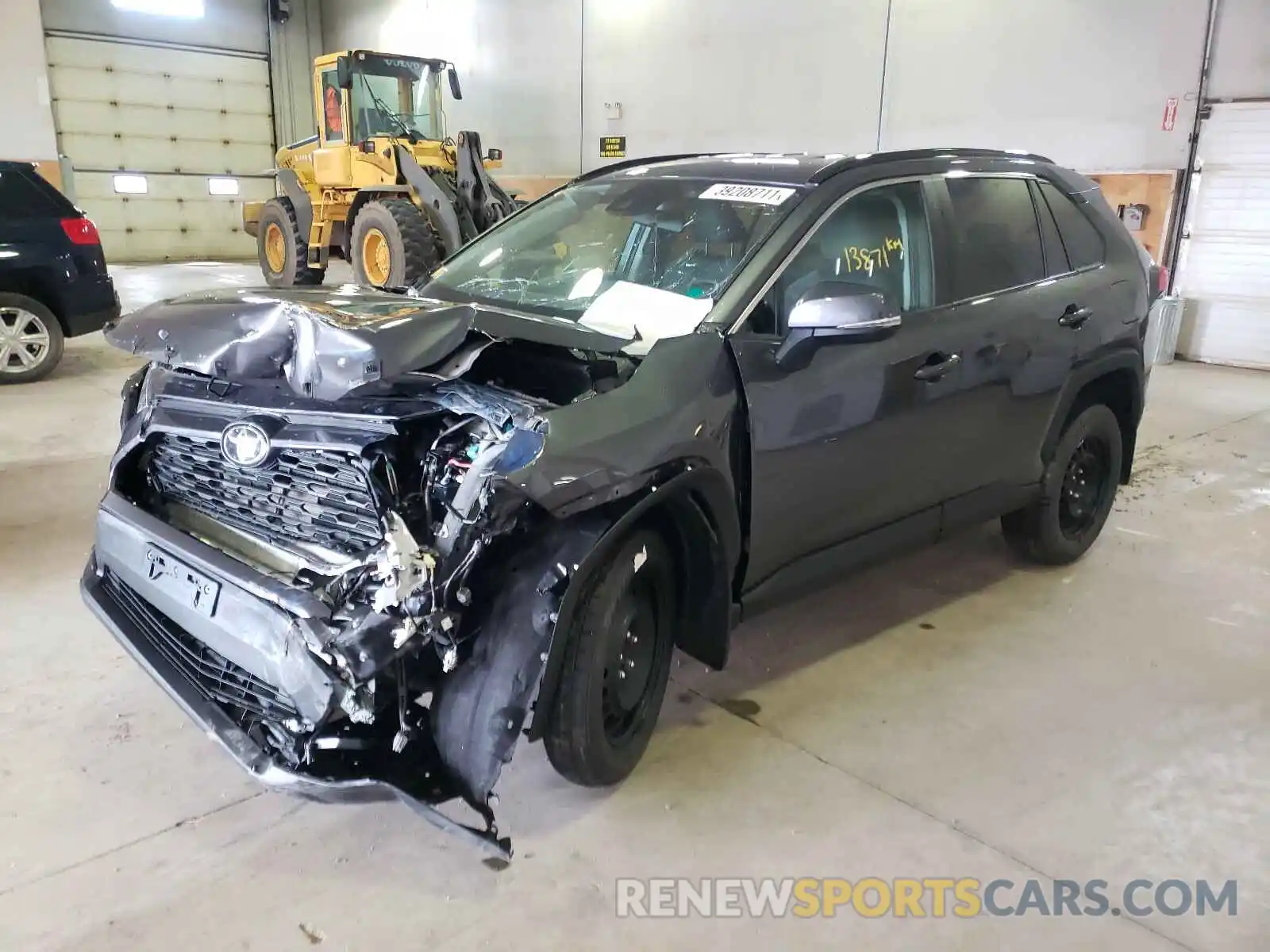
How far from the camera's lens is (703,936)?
2.11 m

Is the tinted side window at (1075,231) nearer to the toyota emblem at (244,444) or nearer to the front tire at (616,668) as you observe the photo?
the front tire at (616,668)

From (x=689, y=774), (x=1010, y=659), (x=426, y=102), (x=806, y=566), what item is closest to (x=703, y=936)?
(x=689, y=774)

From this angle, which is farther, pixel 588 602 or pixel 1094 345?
pixel 1094 345

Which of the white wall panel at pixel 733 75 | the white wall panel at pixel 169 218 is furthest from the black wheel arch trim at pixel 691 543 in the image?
the white wall panel at pixel 169 218

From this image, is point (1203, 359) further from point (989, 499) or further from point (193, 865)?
point (193, 865)

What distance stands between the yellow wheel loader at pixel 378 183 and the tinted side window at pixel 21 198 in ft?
9.90

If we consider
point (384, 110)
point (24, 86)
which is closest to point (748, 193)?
point (384, 110)

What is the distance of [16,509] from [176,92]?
1644 cm

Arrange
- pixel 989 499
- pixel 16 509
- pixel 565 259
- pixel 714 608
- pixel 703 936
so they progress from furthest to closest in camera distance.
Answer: pixel 16 509, pixel 989 499, pixel 565 259, pixel 714 608, pixel 703 936

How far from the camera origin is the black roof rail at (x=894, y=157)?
2.96 metres

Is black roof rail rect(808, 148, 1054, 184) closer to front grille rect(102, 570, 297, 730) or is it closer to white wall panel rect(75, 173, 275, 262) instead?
front grille rect(102, 570, 297, 730)

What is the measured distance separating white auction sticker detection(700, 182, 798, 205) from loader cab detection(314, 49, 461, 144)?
9203mm

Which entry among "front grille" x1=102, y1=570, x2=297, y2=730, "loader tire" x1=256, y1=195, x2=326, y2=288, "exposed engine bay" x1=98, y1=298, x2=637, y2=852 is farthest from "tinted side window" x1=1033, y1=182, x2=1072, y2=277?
"loader tire" x1=256, y1=195, x2=326, y2=288

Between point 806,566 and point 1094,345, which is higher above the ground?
point 1094,345
